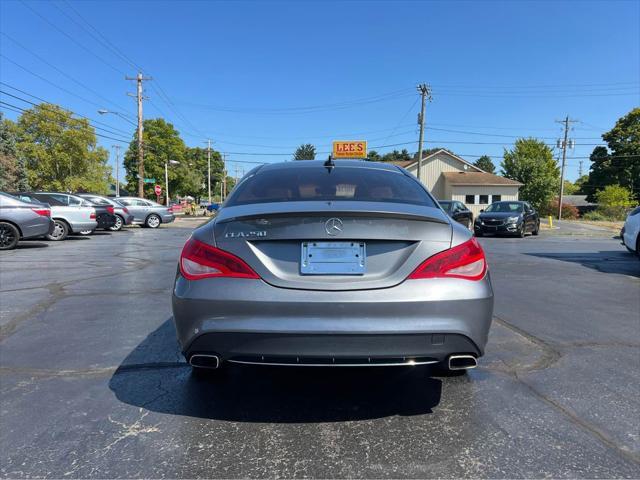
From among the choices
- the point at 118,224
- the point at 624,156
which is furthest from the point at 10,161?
the point at 624,156

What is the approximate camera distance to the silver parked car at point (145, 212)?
24.8 m

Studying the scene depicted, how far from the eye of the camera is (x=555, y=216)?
51.3 metres

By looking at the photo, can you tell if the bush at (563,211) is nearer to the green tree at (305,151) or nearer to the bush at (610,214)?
the bush at (610,214)

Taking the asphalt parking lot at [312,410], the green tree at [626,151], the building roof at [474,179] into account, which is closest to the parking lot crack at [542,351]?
the asphalt parking lot at [312,410]

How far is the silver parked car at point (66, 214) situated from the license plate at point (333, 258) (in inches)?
616

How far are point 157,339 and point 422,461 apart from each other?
2.95 meters

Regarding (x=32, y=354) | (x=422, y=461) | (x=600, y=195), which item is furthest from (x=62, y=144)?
(x=600, y=195)

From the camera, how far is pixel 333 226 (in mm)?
2588

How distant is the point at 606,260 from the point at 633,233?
156 centimetres

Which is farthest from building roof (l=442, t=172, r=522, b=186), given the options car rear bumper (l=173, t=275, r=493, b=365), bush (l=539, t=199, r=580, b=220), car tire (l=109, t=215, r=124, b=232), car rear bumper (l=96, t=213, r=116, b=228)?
car rear bumper (l=173, t=275, r=493, b=365)

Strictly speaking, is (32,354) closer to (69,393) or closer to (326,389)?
(69,393)

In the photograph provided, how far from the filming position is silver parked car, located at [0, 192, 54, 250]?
12.1 meters

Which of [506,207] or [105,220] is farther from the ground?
[506,207]

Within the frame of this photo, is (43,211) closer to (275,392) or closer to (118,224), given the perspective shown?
(118,224)
